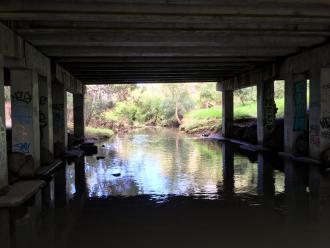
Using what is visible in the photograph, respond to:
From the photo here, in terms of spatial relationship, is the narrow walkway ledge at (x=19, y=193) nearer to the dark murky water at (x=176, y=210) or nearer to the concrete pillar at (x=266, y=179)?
the dark murky water at (x=176, y=210)

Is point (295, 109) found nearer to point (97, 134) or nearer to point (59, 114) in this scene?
point (59, 114)

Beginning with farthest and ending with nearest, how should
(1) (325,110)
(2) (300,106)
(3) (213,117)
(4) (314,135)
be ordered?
1. (3) (213,117)
2. (2) (300,106)
3. (4) (314,135)
4. (1) (325,110)

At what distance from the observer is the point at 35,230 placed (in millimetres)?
6992

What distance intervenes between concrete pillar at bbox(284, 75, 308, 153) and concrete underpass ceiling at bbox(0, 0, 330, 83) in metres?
1.32

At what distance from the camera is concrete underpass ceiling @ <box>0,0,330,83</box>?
29.3 ft

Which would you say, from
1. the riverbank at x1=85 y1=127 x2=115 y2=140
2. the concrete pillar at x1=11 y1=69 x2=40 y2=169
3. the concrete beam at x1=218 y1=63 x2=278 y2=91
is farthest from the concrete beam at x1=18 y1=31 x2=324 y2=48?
the riverbank at x1=85 y1=127 x2=115 y2=140

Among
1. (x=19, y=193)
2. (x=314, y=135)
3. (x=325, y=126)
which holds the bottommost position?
(x=19, y=193)

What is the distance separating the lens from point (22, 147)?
12844 mm

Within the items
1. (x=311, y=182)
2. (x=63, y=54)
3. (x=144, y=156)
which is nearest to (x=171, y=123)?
(x=144, y=156)

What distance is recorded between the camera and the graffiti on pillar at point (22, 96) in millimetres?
12953

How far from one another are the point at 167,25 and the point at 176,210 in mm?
5120

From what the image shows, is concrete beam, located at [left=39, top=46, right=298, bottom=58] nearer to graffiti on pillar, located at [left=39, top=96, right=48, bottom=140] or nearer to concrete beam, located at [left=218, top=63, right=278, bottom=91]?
graffiti on pillar, located at [left=39, top=96, right=48, bottom=140]

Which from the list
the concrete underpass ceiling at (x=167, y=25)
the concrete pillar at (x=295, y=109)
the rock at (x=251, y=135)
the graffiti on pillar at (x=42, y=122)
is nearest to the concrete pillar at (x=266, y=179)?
the concrete pillar at (x=295, y=109)

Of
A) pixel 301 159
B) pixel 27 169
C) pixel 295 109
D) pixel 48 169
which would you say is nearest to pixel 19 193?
pixel 27 169
